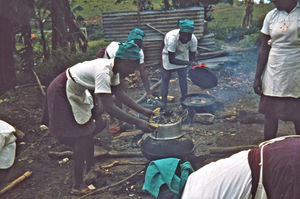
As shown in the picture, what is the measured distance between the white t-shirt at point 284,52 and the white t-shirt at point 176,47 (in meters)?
2.68

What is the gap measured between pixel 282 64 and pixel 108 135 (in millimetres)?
3830

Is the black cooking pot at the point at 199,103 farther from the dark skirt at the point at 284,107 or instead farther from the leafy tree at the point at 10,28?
the leafy tree at the point at 10,28

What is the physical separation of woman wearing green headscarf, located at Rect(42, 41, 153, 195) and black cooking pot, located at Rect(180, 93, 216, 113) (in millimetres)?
2616

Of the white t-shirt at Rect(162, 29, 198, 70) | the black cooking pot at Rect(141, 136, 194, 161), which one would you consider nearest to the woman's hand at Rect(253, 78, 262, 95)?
the black cooking pot at Rect(141, 136, 194, 161)

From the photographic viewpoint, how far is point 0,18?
27.3ft

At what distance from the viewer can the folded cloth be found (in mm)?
1990

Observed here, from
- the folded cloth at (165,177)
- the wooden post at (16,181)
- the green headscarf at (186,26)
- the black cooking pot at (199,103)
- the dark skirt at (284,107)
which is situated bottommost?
the wooden post at (16,181)

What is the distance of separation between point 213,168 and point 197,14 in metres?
9.48

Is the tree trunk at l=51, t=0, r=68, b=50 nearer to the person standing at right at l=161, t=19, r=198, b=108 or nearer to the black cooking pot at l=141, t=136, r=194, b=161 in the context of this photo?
the person standing at right at l=161, t=19, r=198, b=108

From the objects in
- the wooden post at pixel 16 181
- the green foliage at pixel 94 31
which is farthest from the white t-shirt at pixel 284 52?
the green foliage at pixel 94 31

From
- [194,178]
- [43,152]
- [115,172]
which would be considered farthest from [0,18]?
[194,178]

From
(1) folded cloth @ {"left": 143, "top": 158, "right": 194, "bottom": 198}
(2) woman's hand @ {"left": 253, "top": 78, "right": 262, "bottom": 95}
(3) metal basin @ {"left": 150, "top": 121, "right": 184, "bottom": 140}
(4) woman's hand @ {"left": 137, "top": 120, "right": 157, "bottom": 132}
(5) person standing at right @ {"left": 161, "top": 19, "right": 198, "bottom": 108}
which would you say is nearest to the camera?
(1) folded cloth @ {"left": 143, "top": 158, "right": 194, "bottom": 198}

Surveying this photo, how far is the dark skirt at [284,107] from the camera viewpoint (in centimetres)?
396

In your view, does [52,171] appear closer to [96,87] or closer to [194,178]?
[96,87]
